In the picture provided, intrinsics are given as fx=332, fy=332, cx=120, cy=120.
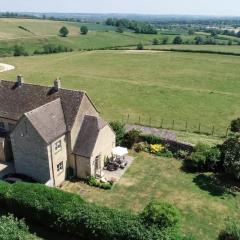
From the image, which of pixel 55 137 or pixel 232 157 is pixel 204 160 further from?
pixel 55 137

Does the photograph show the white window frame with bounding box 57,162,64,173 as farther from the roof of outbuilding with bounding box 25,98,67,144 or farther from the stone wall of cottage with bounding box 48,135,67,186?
the roof of outbuilding with bounding box 25,98,67,144

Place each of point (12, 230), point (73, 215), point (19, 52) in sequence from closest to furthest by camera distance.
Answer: point (12, 230) → point (73, 215) → point (19, 52)

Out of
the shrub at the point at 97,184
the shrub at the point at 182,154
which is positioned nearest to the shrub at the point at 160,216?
the shrub at the point at 97,184

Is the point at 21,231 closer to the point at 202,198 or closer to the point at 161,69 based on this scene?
the point at 202,198

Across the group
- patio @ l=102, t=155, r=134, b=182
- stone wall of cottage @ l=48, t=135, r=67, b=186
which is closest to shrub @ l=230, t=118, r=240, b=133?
patio @ l=102, t=155, r=134, b=182

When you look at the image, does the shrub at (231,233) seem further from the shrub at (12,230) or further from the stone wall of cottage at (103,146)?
the stone wall of cottage at (103,146)

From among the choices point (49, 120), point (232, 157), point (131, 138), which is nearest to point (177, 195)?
point (232, 157)
